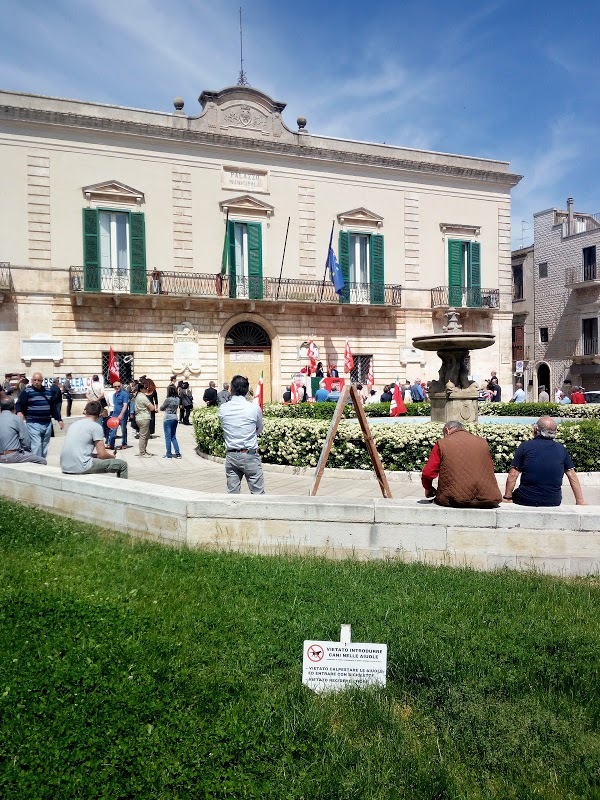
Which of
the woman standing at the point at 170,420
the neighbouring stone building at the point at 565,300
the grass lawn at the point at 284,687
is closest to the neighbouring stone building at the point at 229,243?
the woman standing at the point at 170,420

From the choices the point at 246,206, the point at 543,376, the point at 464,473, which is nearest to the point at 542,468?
the point at 464,473

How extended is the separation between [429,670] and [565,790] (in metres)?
1.02

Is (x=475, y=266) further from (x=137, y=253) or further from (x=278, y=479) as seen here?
(x=278, y=479)

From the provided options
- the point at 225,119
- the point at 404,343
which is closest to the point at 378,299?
the point at 404,343

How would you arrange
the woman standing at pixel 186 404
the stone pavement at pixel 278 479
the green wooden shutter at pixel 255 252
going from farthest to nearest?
the green wooden shutter at pixel 255 252, the woman standing at pixel 186 404, the stone pavement at pixel 278 479

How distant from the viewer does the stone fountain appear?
13.0 metres

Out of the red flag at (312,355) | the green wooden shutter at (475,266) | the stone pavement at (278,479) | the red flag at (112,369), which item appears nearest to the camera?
the stone pavement at (278,479)

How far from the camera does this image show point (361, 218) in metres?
26.9

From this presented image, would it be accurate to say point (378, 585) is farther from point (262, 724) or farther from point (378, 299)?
point (378, 299)

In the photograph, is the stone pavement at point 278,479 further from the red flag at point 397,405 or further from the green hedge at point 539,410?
the green hedge at point 539,410

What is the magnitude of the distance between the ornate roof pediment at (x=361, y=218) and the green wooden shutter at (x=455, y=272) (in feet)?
11.2

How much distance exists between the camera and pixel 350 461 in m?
11.2

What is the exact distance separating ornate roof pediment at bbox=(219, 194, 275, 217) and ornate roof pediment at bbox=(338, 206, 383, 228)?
2.98 m

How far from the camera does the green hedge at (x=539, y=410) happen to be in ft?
53.2
